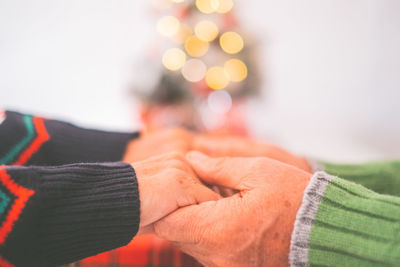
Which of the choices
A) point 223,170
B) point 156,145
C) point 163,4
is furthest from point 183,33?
point 223,170

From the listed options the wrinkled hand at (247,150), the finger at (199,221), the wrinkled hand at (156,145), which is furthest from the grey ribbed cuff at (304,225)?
the wrinkled hand at (156,145)

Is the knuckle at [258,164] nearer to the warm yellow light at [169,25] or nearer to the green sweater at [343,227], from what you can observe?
the green sweater at [343,227]

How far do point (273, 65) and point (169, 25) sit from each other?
3.58ft

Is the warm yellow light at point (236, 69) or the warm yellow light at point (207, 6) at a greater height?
the warm yellow light at point (207, 6)

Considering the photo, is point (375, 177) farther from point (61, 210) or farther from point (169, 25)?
point (169, 25)

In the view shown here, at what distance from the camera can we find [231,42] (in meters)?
1.86

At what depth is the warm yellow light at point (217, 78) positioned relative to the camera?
1.86 meters

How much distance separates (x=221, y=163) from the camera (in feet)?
2.10

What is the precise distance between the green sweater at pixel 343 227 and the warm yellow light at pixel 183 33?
1.49 m

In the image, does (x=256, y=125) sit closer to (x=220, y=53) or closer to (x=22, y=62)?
(x=220, y=53)

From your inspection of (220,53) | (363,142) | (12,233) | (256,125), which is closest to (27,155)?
(12,233)

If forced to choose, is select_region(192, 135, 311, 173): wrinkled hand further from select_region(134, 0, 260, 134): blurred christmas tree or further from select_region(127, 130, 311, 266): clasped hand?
select_region(134, 0, 260, 134): blurred christmas tree

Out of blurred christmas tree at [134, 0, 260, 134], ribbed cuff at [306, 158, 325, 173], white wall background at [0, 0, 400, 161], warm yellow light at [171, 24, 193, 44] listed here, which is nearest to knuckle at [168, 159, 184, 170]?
ribbed cuff at [306, 158, 325, 173]

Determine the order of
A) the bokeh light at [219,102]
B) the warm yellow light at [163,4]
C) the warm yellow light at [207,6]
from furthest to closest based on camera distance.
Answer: the bokeh light at [219,102] → the warm yellow light at [163,4] → the warm yellow light at [207,6]
